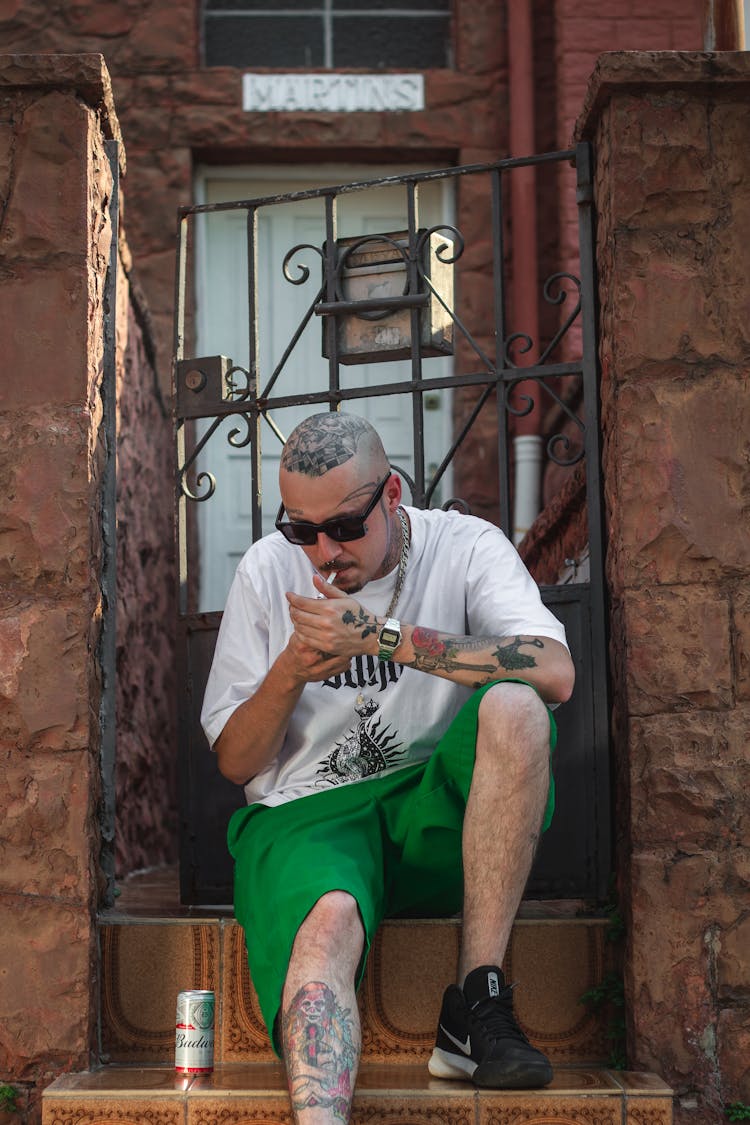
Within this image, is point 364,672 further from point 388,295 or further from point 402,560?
point 388,295

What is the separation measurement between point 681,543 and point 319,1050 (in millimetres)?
1348

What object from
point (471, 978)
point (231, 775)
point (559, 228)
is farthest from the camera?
point (559, 228)

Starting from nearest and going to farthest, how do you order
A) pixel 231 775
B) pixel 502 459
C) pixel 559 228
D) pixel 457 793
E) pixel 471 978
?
pixel 471 978, pixel 457 793, pixel 231 775, pixel 502 459, pixel 559 228

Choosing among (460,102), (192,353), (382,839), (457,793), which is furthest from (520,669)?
(460,102)

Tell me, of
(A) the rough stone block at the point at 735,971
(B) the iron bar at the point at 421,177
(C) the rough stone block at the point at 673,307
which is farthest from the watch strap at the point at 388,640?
(B) the iron bar at the point at 421,177

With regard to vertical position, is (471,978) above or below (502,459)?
below

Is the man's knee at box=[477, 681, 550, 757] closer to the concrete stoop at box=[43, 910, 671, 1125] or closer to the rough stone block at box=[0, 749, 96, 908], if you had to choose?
the concrete stoop at box=[43, 910, 671, 1125]

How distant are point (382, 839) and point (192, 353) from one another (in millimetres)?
4343

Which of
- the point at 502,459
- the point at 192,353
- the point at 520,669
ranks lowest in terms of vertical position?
the point at 520,669

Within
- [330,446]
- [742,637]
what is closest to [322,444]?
[330,446]

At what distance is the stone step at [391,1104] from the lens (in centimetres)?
259

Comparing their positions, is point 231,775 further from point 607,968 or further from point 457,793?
point 607,968

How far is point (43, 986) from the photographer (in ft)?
9.62

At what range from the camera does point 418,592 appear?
309cm
